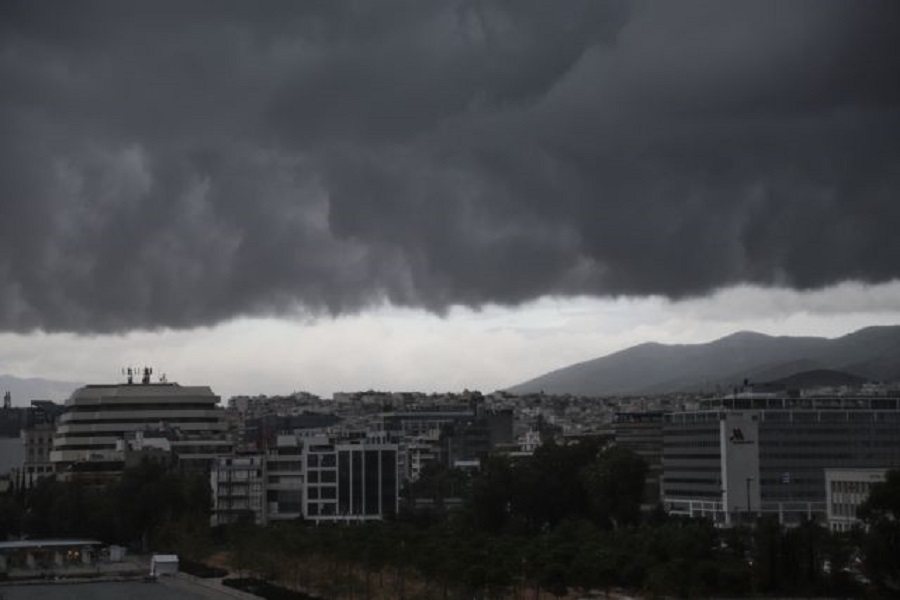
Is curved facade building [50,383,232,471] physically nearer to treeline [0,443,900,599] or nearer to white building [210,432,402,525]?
treeline [0,443,900,599]

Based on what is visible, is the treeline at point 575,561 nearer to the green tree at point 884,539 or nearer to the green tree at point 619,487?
the green tree at point 884,539

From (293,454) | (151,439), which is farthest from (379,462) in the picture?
(151,439)

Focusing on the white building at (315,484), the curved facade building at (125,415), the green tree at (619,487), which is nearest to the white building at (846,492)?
the green tree at (619,487)

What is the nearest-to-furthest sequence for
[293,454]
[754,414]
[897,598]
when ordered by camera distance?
1. [897,598]
2. [754,414]
3. [293,454]

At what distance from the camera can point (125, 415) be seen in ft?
532

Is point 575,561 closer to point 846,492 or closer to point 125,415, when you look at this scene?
point 846,492

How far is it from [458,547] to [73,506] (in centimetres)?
6033

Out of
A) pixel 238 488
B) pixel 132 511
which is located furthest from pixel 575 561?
pixel 238 488

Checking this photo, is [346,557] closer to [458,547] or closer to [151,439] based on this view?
[458,547]

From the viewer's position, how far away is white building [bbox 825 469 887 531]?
105 m

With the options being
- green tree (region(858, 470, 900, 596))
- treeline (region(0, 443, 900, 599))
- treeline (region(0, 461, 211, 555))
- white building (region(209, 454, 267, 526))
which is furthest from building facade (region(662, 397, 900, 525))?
green tree (region(858, 470, 900, 596))

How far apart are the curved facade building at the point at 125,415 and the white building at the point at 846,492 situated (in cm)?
6887

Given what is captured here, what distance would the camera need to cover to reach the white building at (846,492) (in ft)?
346

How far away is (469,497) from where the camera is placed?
127 m
